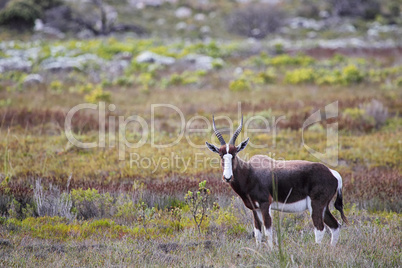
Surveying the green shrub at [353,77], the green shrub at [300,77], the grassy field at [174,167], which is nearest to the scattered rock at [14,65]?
the grassy field at [174,167]

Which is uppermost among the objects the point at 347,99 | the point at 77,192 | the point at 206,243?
the point at 347,99

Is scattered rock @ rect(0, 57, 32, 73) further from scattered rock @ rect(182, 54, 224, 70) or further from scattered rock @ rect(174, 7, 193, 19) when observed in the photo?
scattered rock @ rect(174, 7, 193, 19)

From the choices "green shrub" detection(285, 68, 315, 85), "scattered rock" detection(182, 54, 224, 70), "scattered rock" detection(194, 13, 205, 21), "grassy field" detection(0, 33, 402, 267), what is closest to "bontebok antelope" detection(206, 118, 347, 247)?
"grassy field" detection(0, 33, 402, 267)

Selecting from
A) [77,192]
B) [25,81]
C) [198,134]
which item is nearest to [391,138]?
[198,134]

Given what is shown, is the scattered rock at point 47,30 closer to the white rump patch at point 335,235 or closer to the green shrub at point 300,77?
the green shrub at point 300,77

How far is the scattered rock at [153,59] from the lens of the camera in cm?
2341

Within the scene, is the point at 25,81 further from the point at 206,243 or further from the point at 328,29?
the point at 328,29

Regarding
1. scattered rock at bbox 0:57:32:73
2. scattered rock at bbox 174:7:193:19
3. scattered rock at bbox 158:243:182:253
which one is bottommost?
scattered rock at bbox 158:243:182:253

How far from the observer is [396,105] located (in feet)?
47.2

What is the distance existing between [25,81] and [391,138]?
16.2 m

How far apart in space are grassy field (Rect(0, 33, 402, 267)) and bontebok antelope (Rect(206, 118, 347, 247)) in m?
0.38

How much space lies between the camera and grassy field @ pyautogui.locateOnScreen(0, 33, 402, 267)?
5234 millimetres

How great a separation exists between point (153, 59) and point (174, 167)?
51.6 feet

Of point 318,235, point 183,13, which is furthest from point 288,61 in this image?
point 183,13
